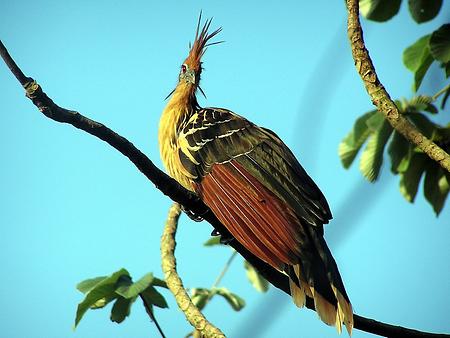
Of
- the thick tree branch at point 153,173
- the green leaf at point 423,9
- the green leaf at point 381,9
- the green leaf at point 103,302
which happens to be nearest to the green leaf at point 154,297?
the green leaf at point 103,302

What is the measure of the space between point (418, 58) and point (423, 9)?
13.7 inches

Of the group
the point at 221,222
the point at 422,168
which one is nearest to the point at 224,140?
the point at 221,222

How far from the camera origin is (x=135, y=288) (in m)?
4.28

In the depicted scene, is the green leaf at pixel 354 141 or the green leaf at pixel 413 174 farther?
the green leaf at pixel 354 141

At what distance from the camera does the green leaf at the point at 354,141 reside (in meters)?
5.53

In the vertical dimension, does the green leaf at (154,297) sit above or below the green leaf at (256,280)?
below

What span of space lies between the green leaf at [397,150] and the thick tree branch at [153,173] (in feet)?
4.51

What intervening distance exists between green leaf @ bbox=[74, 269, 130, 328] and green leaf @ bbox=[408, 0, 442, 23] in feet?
8.97

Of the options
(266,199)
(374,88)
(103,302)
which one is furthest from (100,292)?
(374,88)

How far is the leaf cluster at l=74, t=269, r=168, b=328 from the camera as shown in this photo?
428 centimetres

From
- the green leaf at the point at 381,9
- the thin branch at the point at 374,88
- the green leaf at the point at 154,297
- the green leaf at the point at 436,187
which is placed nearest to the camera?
the thin branch at the point at 374,88

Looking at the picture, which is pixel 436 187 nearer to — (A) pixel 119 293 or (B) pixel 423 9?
(B) pixel 423 9

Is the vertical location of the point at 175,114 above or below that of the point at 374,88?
above

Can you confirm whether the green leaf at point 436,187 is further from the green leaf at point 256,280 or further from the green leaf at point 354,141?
the green leaf at point 256,280
